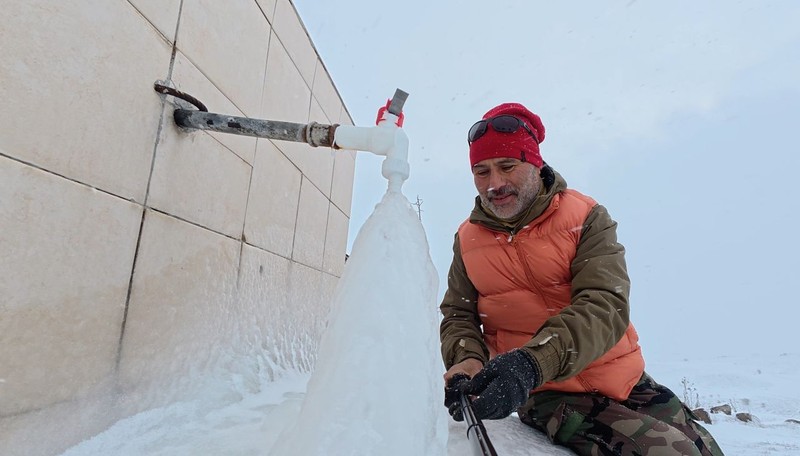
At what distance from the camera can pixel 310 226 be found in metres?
2.93

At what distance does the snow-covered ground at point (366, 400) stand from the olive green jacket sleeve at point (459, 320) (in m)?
0.32

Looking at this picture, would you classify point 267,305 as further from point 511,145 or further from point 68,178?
point 511,145

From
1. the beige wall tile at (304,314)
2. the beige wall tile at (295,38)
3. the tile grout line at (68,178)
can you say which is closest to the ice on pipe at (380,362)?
the tile grout line at (68,178)

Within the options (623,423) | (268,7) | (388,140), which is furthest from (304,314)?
(623,423)

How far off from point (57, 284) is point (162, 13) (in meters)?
0.91

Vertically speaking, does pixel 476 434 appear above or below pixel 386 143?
below

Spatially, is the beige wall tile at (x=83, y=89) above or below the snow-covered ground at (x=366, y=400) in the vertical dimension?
above

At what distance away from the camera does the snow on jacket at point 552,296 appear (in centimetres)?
155

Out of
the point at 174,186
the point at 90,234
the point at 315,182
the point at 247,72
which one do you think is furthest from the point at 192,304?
the point at 315,182

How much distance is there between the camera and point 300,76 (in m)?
2.69

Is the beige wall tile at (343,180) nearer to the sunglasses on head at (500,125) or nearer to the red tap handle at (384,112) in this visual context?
the sunglasses on head at (500,125)

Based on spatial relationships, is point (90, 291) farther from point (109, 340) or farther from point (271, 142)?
point (271, 142)

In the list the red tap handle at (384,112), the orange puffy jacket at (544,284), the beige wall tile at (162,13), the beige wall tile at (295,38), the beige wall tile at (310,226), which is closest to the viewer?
the beige wall tile at (162,13)

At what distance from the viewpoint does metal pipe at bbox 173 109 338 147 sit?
4.87 feet
